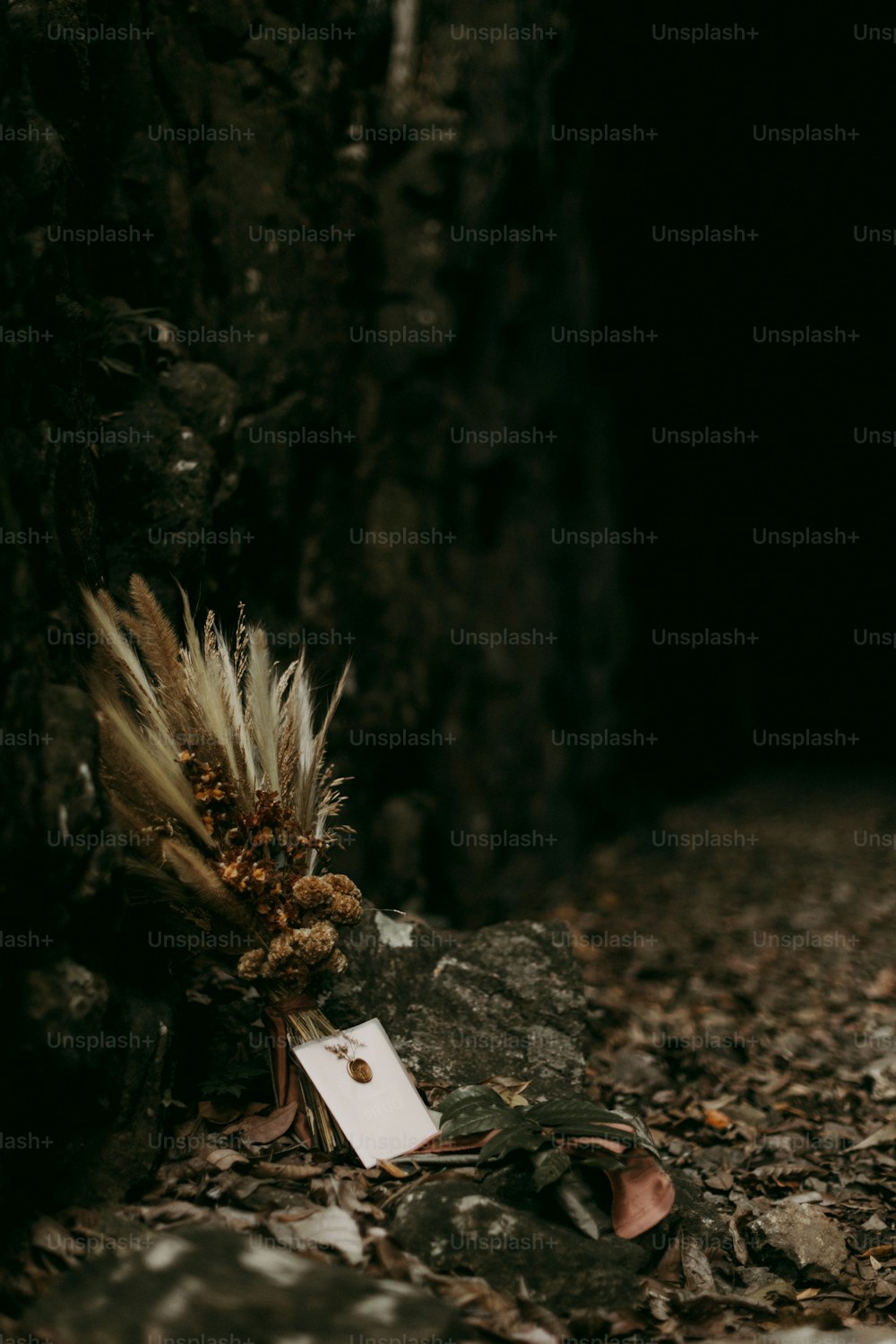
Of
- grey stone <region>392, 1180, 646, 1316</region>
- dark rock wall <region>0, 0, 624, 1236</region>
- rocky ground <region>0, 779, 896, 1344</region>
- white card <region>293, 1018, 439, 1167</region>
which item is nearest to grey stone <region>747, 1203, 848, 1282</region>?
rocky ground <region>0, 779, 896, 1344</region>

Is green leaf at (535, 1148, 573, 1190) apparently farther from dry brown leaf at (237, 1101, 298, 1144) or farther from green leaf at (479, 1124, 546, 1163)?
dry brown leaf at (237, 1101, 298, 1144)

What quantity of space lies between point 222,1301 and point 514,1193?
70cm

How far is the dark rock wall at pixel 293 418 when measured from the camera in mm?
2406

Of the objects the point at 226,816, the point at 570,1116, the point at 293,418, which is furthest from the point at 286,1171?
the point at 293,418

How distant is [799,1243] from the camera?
2.67m

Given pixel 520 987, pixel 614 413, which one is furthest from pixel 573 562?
pixel 520 987

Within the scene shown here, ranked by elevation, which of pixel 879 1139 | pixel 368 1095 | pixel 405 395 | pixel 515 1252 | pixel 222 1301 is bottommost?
pixel 879 1139

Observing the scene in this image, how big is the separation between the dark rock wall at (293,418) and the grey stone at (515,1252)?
645 mm

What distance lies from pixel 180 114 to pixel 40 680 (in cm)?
251

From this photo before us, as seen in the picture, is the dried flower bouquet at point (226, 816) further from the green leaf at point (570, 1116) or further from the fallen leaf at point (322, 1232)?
the green leaf at point (570, 1116)

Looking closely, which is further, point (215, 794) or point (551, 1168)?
point (215, 794)

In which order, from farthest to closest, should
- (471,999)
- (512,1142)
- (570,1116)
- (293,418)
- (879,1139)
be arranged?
(293,418) → (879,1139) → (471,999) → (570,1116) → (512,1142)

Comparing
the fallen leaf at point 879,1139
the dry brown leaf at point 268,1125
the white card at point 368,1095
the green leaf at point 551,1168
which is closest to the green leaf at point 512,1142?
the green leaf at point 551,1168

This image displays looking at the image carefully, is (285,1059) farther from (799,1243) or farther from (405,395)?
(405,395)
